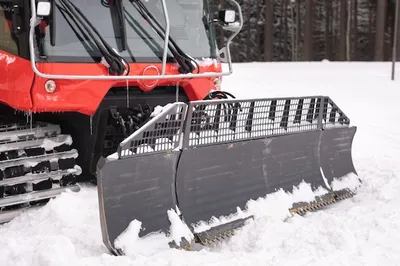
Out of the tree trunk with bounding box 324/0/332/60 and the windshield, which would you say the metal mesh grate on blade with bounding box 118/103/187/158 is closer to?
the windshield

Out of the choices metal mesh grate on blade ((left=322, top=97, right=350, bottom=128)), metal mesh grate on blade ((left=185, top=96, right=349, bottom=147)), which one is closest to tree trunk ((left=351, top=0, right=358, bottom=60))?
metal mesh grate on blade ((left=322, top=97, right=350, bottom=128))

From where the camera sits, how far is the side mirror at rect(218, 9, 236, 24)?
559cm

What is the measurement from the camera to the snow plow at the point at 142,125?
3.79 meters

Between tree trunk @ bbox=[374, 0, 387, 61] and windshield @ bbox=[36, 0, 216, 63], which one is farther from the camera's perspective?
tree trunk @ bbox=[374, 0, 387, 61]

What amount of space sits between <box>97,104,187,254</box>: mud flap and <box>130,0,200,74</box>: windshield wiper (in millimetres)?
1104

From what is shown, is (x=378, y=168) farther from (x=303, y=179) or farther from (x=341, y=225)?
(x=341, y=225)

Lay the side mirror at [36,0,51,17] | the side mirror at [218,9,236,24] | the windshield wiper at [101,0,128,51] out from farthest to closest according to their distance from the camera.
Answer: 1. the side mirror at [218,9,236,24]
2. the windshield wiper at [101,0,128,51]
3. the side mirror at [36,0,51,17]

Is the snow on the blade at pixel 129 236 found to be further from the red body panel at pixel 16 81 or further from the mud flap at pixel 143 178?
the red body panel at pixel 16 81

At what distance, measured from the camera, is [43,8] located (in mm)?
3963

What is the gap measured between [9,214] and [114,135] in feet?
4.11

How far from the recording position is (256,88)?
1409 centimetres

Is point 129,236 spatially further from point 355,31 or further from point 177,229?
point 355,31


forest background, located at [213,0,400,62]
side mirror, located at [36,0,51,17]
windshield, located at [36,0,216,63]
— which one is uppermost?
side mirror, located at [36,0,51,17]

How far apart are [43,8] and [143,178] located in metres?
1.59
